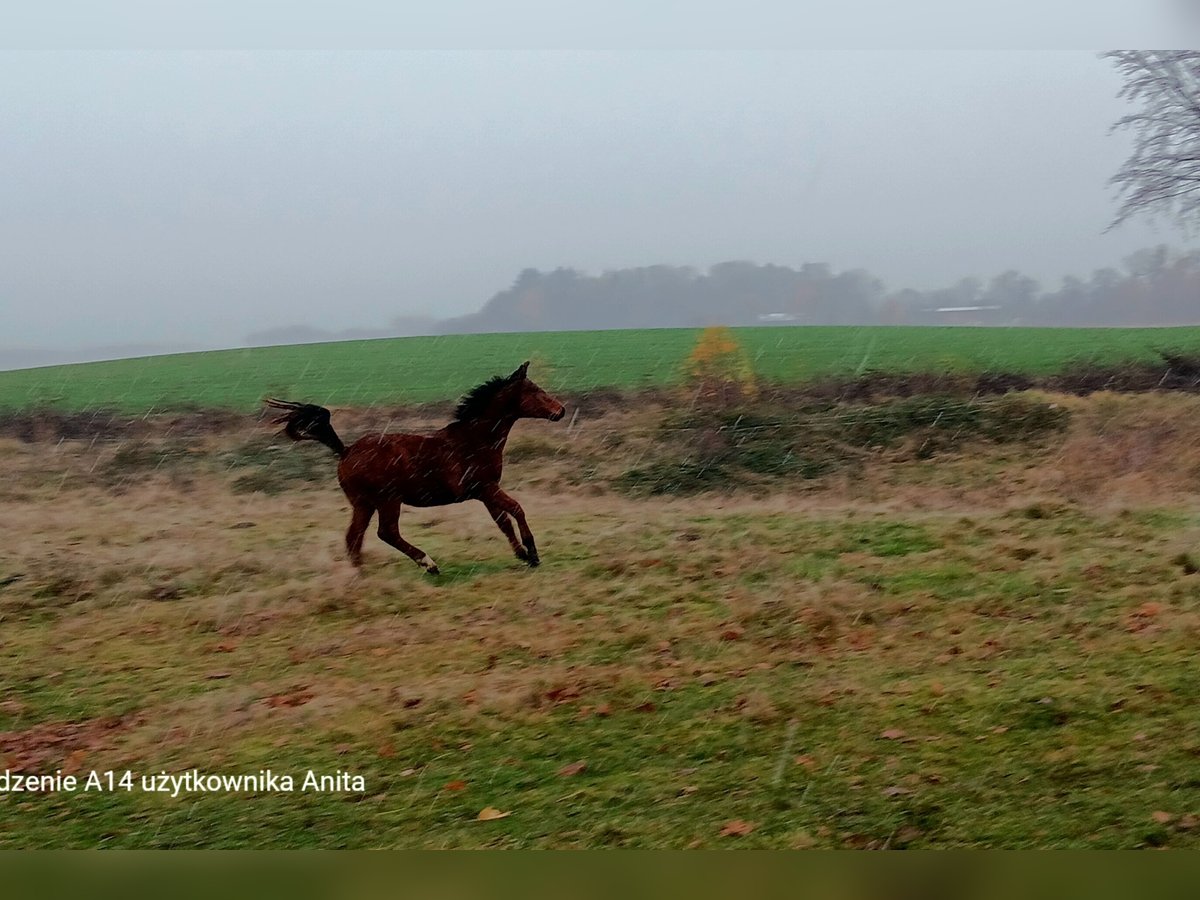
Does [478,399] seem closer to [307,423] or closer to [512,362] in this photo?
[512,362]

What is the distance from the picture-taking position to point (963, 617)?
3967 millimetres

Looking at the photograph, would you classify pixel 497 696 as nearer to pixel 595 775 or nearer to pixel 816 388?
Answer: pixel 595 775

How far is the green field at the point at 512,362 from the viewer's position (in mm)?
3879

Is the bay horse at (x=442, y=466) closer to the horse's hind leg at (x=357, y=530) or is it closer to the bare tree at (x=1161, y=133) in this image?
the horse's hind leg at (x=357, y=530)

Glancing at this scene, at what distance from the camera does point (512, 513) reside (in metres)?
3.98

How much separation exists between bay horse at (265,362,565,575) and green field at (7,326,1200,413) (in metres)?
0.10

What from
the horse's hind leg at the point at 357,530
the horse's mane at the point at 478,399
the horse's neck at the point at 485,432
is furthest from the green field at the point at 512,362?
the horse's hind leg at the point at 357,530

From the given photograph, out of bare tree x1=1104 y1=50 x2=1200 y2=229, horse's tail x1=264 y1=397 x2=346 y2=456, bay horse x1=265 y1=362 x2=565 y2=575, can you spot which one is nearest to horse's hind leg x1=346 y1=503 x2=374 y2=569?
bay horse x1=265 y1=362 x2=565 y2=575

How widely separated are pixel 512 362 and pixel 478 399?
21cm

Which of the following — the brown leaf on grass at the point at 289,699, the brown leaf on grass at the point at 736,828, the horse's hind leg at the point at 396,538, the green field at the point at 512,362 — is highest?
the green field at the point at 512,362

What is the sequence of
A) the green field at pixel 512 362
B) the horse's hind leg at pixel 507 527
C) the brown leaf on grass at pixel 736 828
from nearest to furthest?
the brown leaf on grass at pixel 736 828
the green field at pixel 512 362
the horse's hind leg at pixel 507 527

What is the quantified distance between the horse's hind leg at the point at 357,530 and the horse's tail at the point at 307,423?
240mm

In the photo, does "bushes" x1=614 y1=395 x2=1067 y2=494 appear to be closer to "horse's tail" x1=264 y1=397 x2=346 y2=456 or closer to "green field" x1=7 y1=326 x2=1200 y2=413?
"green field" x1=7 y1=326 x2=1200 y2=413

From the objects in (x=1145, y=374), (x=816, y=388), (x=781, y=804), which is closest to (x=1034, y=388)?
(x=1145, y=374)
